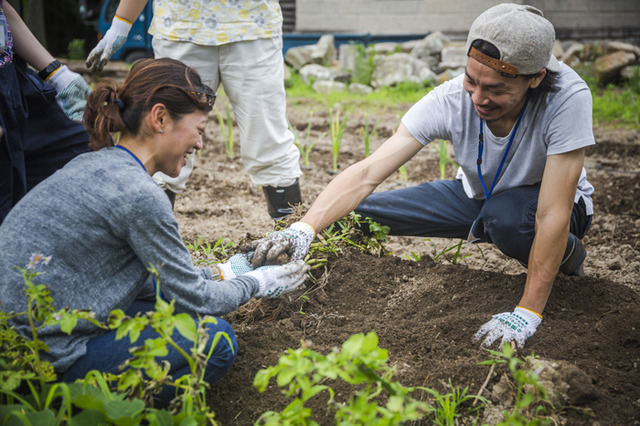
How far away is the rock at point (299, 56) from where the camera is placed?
980 centimetres

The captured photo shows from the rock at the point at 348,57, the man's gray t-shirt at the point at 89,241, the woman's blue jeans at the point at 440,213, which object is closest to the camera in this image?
the man's gray t-shirt at the point at 89,241

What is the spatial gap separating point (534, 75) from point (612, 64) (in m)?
7.38

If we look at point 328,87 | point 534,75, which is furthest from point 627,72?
point 534,75

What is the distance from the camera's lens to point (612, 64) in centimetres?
842

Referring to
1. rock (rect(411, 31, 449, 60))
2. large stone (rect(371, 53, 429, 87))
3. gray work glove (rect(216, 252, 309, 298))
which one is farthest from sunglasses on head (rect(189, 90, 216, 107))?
rock (rect(411, 31, 449, 60))

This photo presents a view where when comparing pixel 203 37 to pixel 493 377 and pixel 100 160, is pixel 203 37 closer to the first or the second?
pixel 100 160

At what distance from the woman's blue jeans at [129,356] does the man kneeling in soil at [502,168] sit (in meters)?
0.49

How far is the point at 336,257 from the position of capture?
8.30ft

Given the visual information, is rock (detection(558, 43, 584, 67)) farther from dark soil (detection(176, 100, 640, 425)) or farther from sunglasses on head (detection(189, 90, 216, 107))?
sunglasses on head (detection(189, 90, 216, 107))

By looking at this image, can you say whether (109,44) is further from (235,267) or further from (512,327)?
(512,327)

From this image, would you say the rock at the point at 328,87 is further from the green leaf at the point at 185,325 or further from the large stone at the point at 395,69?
the green leaf at the point at 185,325

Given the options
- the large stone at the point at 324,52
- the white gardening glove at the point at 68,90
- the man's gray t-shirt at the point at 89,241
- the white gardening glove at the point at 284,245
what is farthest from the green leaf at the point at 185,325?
the large stone at the point at 324,52

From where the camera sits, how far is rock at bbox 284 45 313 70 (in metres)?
9.80

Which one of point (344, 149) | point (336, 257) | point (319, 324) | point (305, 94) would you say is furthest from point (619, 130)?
point (319, 324)
